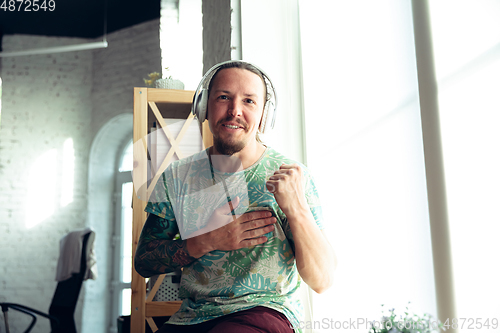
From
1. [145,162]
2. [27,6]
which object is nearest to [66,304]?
[145,162]

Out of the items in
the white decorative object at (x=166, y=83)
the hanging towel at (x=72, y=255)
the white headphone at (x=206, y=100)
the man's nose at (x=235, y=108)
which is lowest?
the hanging towel at (x=72, y=255)

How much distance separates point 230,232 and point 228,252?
80mm

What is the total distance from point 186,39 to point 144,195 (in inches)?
122

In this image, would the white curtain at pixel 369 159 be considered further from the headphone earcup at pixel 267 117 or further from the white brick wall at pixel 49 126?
the white brick wall at pixel 49 126

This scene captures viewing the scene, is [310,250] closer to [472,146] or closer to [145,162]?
[472,146]

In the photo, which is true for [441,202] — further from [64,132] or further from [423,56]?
[64,132]

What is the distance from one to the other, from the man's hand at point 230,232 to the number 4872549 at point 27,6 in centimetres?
552

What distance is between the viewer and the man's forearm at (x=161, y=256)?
1216mm

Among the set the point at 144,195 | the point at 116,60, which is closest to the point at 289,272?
the point at 144,195

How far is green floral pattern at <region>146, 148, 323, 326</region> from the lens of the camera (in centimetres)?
115

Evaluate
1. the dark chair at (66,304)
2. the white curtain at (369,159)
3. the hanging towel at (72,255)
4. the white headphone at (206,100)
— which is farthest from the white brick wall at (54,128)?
the white headphone at (206,100)

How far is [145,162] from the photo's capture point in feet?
6.68

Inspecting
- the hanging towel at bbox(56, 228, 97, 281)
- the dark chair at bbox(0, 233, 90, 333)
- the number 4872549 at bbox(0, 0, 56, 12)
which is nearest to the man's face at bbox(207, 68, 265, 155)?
the dark chair at bbox(0, 233, 90, 333)

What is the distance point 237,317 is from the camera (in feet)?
3.55
